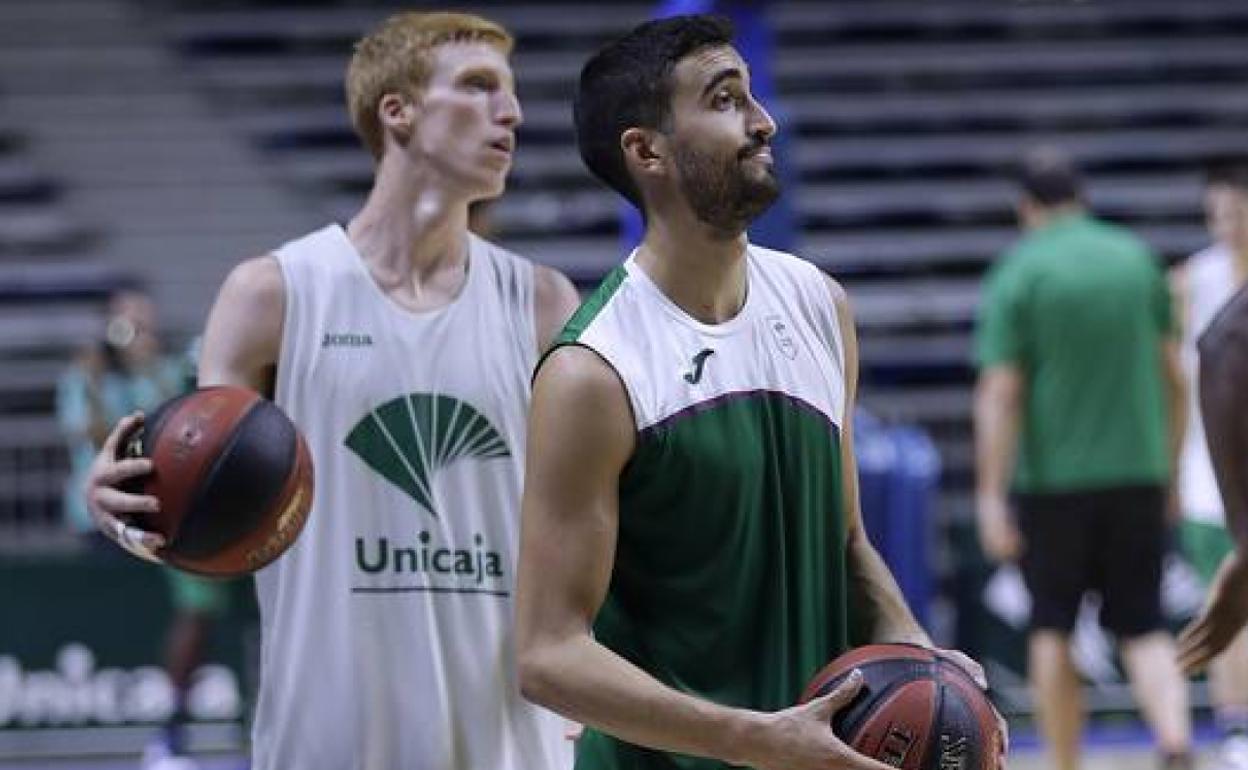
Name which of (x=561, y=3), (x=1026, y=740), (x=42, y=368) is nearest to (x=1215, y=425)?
(x=1026, y=740)

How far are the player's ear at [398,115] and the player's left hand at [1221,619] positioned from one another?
69.5 inches

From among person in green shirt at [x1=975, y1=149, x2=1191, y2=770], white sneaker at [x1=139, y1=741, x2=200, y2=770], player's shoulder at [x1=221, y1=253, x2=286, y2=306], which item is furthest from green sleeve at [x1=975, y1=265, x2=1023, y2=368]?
player's shoulder at [x1=221, y1=253, x2=286, y2=306]

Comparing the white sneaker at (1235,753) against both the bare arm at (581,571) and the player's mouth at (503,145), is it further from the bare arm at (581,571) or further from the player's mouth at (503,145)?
the bare arm at (581,571)

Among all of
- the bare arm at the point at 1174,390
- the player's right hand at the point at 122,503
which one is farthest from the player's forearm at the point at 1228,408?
the bare arm at the point at 1174,390

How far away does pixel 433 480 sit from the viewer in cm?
464

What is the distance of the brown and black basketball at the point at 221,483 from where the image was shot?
420cm

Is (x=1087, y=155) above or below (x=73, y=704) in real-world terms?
above

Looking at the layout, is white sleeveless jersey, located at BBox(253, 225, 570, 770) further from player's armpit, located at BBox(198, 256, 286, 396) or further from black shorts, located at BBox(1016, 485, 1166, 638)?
black shorts, located at BBox(1016, 485, 1166, 638)

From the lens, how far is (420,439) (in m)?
4.64

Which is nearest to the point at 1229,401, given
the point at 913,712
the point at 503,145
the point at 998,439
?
the point at 913,712

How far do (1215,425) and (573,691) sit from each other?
1.55 metres

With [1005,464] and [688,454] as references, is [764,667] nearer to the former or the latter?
[688,454]

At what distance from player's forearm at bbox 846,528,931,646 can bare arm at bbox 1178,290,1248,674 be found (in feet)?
2.88

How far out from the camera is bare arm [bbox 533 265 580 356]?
15.7 ft
